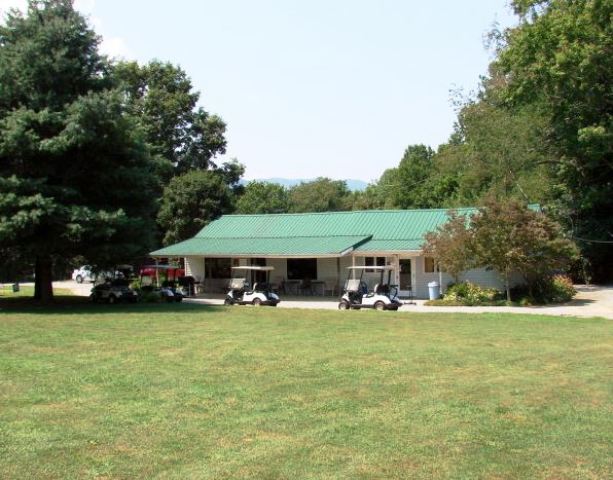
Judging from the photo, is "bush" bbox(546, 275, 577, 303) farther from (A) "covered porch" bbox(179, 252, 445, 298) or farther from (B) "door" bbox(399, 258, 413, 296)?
(B) "door" bbox(399, 258, 413, 296)

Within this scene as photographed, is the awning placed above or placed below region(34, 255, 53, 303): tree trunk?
above

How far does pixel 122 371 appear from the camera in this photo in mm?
10328

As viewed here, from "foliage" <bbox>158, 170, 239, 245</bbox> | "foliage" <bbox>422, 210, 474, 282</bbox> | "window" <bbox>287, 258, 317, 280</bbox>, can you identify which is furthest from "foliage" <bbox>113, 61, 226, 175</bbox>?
"foliage" <bbox>422, 210, 474, 282</bbox>

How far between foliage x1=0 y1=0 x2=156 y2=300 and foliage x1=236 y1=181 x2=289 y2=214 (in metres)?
36.5

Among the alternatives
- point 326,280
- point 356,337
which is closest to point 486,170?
point 326,280

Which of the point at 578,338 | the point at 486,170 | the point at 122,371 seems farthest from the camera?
the point at 486,170

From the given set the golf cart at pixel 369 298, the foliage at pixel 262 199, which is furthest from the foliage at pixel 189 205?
the golf cart at pixel 369 298

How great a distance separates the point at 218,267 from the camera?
36.5 metres

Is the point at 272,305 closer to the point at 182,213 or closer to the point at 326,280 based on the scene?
the point at 326,280

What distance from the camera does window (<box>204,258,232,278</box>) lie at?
36300mm

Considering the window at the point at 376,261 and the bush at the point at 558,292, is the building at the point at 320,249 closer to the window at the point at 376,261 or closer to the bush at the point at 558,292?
the window at the point at 376,261

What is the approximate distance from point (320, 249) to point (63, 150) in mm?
12751

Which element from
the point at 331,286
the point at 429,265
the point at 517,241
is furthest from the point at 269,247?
the point at 517,241

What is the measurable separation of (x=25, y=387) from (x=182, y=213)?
3804cm
